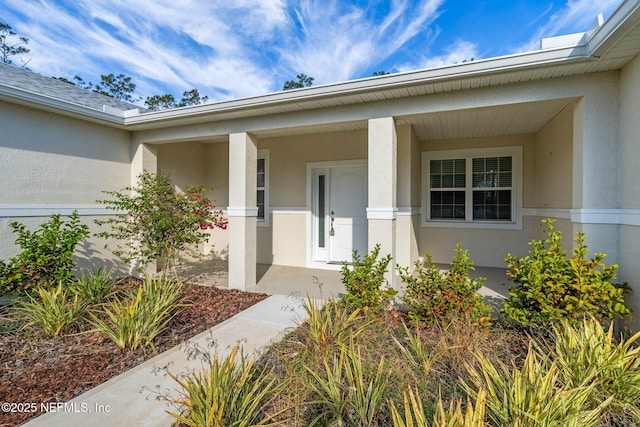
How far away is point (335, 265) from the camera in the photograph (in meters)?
6.93

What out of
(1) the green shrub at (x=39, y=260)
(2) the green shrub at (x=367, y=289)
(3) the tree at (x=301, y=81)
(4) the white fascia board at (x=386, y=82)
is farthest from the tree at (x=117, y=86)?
(2) the green shrub at (x=367, y=289)

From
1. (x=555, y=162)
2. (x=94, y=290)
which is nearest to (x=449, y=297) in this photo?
(x=555, y=162)

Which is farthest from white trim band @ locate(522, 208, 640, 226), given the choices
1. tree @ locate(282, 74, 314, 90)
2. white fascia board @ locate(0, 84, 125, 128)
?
tree @ locate(282, 74, 314, 90)

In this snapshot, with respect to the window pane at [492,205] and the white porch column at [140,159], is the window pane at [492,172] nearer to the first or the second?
the window pane at [492,205]

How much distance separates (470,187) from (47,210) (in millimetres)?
8178

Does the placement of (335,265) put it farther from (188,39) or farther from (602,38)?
(188,39)

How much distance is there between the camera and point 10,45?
21.6 m

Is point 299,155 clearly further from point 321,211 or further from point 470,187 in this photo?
point 470,187

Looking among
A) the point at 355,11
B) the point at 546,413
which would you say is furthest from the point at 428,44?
the point at 546,413

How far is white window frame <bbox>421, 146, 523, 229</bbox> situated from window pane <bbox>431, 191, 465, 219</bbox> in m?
0.11

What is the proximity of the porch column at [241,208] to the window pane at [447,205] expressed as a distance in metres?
4.45

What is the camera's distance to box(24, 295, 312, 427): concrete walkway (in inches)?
84.6

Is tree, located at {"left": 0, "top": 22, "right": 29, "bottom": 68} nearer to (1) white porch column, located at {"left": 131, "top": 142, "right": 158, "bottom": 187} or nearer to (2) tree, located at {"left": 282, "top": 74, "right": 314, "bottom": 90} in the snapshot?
(2) tree, located at {"left": 282, "top": 74, "right": 314, "bottom": 90}

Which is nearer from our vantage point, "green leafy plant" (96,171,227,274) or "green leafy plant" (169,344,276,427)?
"green leafy plant" (169,344,276,427)
